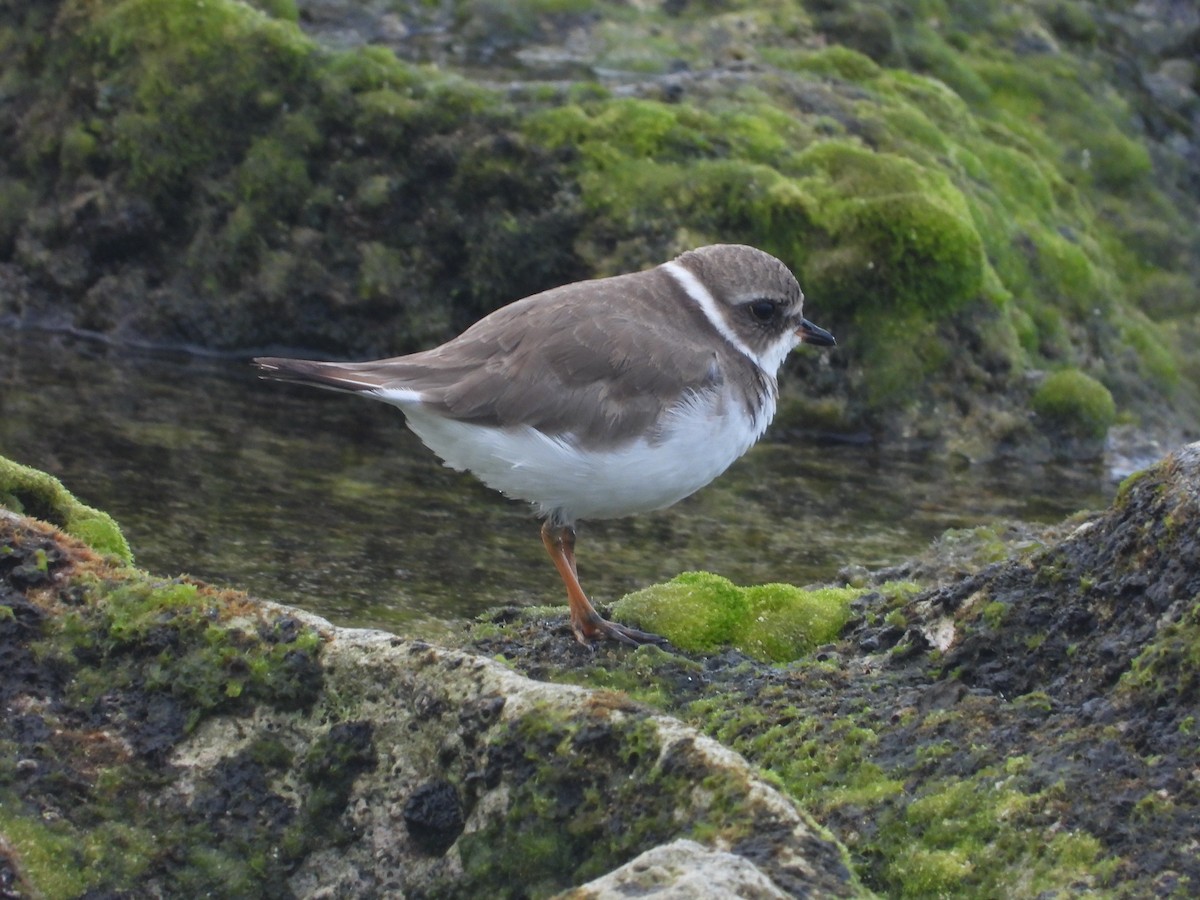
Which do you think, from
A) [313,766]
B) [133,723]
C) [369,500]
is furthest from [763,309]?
[369,500]

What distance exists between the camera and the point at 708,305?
8.18 metres

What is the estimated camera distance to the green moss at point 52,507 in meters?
7.02

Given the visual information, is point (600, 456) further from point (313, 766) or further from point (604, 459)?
point (313, 766)

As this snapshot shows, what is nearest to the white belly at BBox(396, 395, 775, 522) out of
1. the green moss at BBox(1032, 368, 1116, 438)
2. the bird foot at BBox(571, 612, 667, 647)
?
the bird foot at BBox(571, 612, 667, 647)

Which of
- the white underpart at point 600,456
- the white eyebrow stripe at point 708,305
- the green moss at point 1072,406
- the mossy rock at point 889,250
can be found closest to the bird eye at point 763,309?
the white eyebrow stripe at point 708,305

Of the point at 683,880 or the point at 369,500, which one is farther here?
the point at 369,500

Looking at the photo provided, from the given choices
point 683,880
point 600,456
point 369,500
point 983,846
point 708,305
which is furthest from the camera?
point 369,500

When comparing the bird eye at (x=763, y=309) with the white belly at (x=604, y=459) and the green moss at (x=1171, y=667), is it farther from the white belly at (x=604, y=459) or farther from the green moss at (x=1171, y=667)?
the green moss at (x=1171, y=667)

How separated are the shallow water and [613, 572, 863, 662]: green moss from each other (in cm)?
205

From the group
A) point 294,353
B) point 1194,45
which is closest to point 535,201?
point 294,353

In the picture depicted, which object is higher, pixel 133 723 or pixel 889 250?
pixel 133 723

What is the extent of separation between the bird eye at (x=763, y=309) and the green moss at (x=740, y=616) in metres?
1.44

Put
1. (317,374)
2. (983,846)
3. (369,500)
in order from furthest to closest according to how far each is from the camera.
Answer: (369,500) < (317,374) < (983,846)

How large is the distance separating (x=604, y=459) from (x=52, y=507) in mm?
2617
